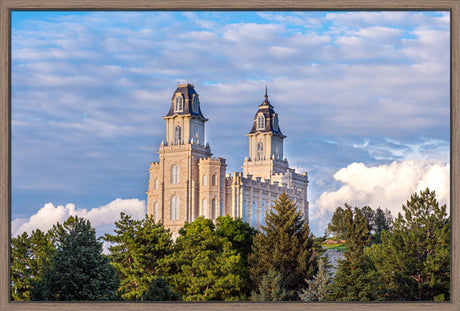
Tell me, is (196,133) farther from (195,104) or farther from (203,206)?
(203,206)

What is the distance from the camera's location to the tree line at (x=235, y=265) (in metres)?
14.0

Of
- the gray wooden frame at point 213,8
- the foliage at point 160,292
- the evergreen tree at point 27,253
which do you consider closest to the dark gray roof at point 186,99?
the evergreen tree at point 27,253

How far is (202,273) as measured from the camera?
19.7 metres

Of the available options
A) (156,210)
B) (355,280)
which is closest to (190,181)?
(156,210)

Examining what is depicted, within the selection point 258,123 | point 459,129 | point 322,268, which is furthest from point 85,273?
point 258,123

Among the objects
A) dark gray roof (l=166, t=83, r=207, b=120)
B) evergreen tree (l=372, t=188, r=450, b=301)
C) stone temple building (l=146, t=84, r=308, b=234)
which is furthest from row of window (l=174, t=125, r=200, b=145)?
evergreen tree (l=372, t=188, r=450, b=301)

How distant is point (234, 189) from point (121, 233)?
27.9 metres

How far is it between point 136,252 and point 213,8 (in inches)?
548

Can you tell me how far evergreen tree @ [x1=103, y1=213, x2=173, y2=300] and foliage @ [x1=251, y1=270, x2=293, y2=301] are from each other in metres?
3.46

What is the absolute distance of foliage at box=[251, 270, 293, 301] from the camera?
17891mm

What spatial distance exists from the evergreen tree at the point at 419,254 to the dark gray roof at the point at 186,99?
3055 centimetres

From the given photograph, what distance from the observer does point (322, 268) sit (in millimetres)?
Result: 18016

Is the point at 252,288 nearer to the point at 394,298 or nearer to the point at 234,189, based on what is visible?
the point at 394,298

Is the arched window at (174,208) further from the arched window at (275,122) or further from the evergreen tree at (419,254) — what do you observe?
the evergreen tree at (419,254)
